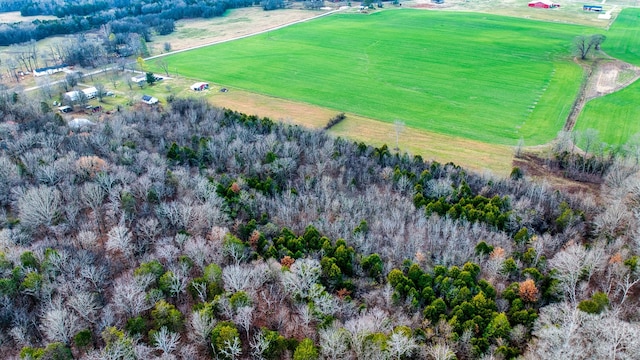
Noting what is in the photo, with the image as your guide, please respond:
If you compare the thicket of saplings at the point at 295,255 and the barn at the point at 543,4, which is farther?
the barn at the point at 543,4

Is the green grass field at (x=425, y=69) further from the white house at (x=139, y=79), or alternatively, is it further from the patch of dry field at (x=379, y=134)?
the white house at (x=139, y=79)

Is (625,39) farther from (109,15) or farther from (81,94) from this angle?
(109,15)

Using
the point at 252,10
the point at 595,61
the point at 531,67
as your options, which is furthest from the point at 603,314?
the point at 252,10

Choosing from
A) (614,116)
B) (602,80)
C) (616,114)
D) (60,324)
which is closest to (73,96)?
(60,324)

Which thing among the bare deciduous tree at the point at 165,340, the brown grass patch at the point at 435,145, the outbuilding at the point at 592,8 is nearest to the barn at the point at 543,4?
the outbuilding at the point at 592,8

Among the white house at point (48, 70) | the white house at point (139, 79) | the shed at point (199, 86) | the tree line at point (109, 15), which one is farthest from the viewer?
the tree line at point (109, 15)

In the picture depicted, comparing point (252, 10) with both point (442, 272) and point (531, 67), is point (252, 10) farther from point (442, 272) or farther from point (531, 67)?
point (442, 272)

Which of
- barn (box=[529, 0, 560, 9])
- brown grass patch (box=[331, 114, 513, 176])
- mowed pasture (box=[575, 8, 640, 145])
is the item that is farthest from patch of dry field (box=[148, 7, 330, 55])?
mowed pasture (box=[575, 8, 640, 145])
